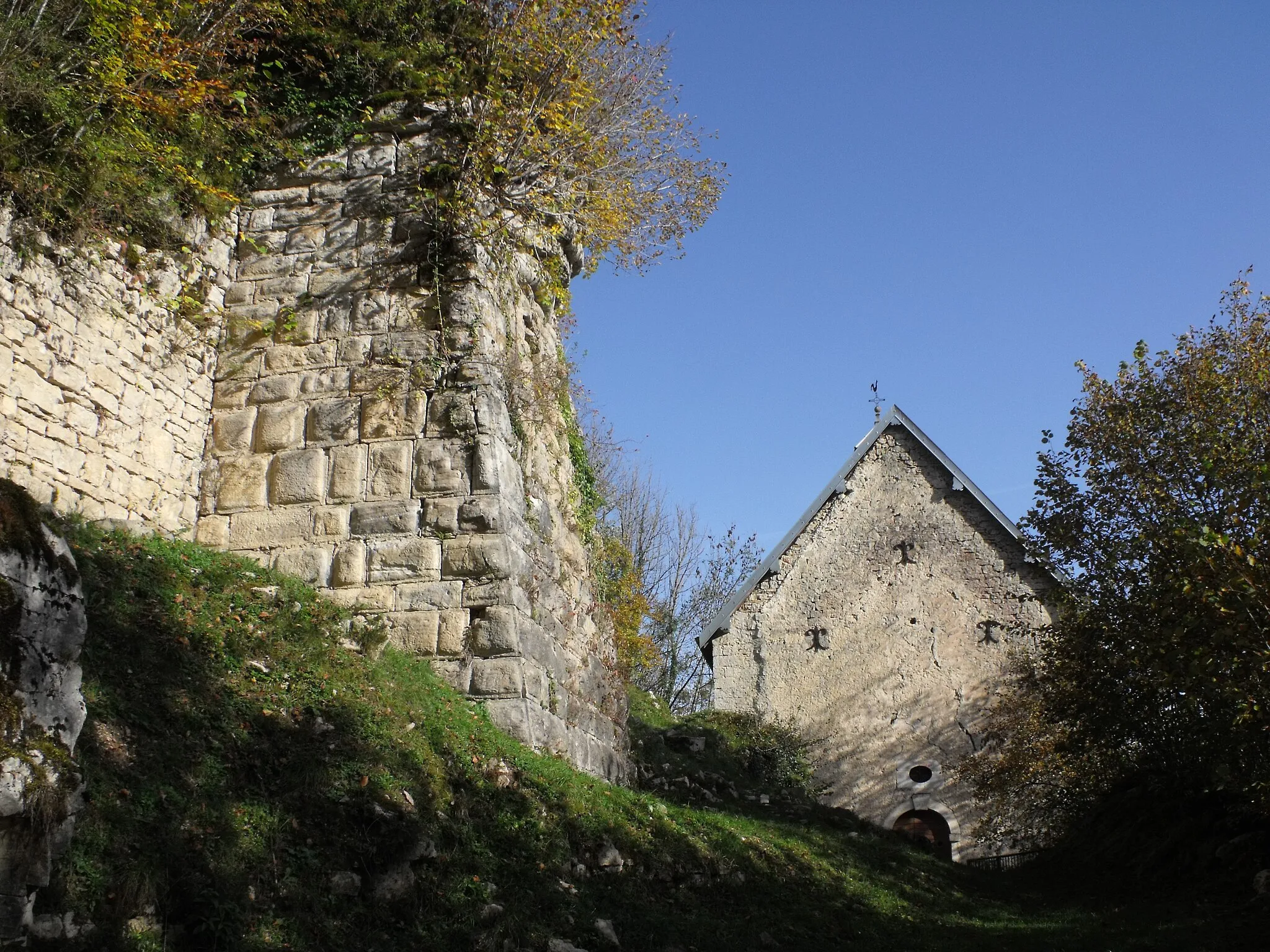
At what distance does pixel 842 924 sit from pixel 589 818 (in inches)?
83.7

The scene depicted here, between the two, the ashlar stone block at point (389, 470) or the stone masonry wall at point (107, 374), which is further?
the ashlar stone block at point (389, 470)

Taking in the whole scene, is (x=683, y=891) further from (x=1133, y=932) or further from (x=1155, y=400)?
(x=1155, y=400)

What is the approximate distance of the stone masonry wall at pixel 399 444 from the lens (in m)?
6.94

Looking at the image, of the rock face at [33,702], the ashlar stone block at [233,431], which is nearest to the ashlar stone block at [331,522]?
the ashlar stone block at [233,431]

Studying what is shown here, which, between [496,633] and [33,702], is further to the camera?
[496,633]

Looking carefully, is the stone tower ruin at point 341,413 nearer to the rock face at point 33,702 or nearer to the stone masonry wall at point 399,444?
the stone masonry wall at point 399,444

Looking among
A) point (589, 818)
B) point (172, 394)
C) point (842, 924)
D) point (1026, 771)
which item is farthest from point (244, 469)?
point (1026, 771)

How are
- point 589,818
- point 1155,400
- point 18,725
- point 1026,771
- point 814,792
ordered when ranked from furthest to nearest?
point 814,792
point 1026,771
point 1155,400
point 589,818
point 18,725

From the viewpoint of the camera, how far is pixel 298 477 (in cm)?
733

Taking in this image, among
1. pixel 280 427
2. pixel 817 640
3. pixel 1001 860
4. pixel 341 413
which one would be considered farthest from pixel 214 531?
pixel 1001 860

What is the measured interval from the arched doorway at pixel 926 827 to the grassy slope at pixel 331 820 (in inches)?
367

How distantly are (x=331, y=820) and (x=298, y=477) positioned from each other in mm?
3229

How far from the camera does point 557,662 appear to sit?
24.8 feet

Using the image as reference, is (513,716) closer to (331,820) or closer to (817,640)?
(331,820)
